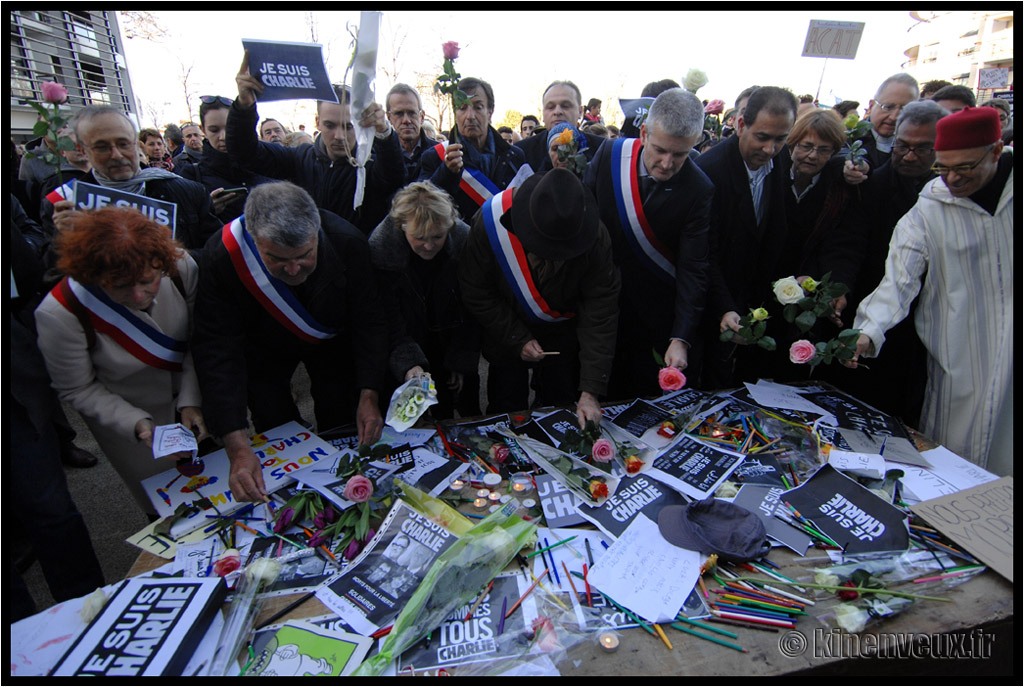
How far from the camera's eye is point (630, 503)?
1733mm

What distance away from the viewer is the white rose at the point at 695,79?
10.4 ft

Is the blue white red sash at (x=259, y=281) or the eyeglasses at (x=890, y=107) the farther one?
the eyeglasses at (x=890, y=107)

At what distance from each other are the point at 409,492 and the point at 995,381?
244 cm

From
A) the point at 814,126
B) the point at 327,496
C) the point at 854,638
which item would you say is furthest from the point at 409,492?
the point at 814,126

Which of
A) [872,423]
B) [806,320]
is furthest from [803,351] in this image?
[872,423]

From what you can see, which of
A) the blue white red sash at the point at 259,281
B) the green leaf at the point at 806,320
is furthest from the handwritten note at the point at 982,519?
the blue white red sash at the point at 259,281

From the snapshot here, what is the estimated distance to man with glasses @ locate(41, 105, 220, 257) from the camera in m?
2.47

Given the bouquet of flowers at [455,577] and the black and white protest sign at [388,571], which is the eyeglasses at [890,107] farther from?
the black and white protest sign at [388,571]

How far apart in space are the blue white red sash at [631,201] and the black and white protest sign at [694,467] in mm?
1075

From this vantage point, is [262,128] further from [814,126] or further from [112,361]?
[814,126]

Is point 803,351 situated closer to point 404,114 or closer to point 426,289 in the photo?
point 426,289

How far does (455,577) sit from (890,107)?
13.0 feet

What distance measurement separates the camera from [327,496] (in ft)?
5.76

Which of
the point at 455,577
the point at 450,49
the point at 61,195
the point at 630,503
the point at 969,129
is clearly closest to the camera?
the point at 455,577
